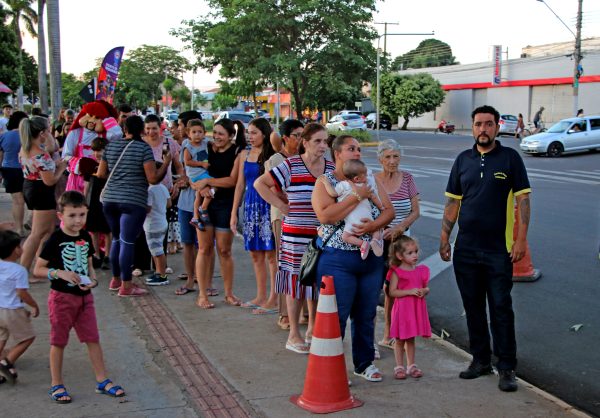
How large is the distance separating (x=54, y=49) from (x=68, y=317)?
46.2 ft

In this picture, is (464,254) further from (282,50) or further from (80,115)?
(282,50)

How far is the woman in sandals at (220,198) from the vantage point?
6.72 m

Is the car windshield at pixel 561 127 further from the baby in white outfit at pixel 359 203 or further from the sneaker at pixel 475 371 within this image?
the baby in white outfit at pixel 359 203

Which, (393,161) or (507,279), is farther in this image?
(393,161)

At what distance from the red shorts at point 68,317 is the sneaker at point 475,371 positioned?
101 inches

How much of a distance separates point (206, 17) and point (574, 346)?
36841mm

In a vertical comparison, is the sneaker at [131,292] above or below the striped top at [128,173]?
below

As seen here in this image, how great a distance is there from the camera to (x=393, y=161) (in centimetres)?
555

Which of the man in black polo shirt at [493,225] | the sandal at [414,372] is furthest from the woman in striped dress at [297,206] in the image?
the man in black polo shirt at [493,225]

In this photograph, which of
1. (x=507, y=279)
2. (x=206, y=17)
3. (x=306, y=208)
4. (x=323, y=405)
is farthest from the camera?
(x=206, y=17)

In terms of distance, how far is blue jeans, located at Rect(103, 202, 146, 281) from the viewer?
7.07 meters

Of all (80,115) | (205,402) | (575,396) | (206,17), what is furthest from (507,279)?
(206,17)

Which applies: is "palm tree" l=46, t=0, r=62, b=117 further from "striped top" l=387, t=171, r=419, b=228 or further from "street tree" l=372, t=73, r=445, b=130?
"street tree" l=372, t=73, r=445, b=130

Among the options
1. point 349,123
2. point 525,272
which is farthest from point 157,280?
point 349,123
